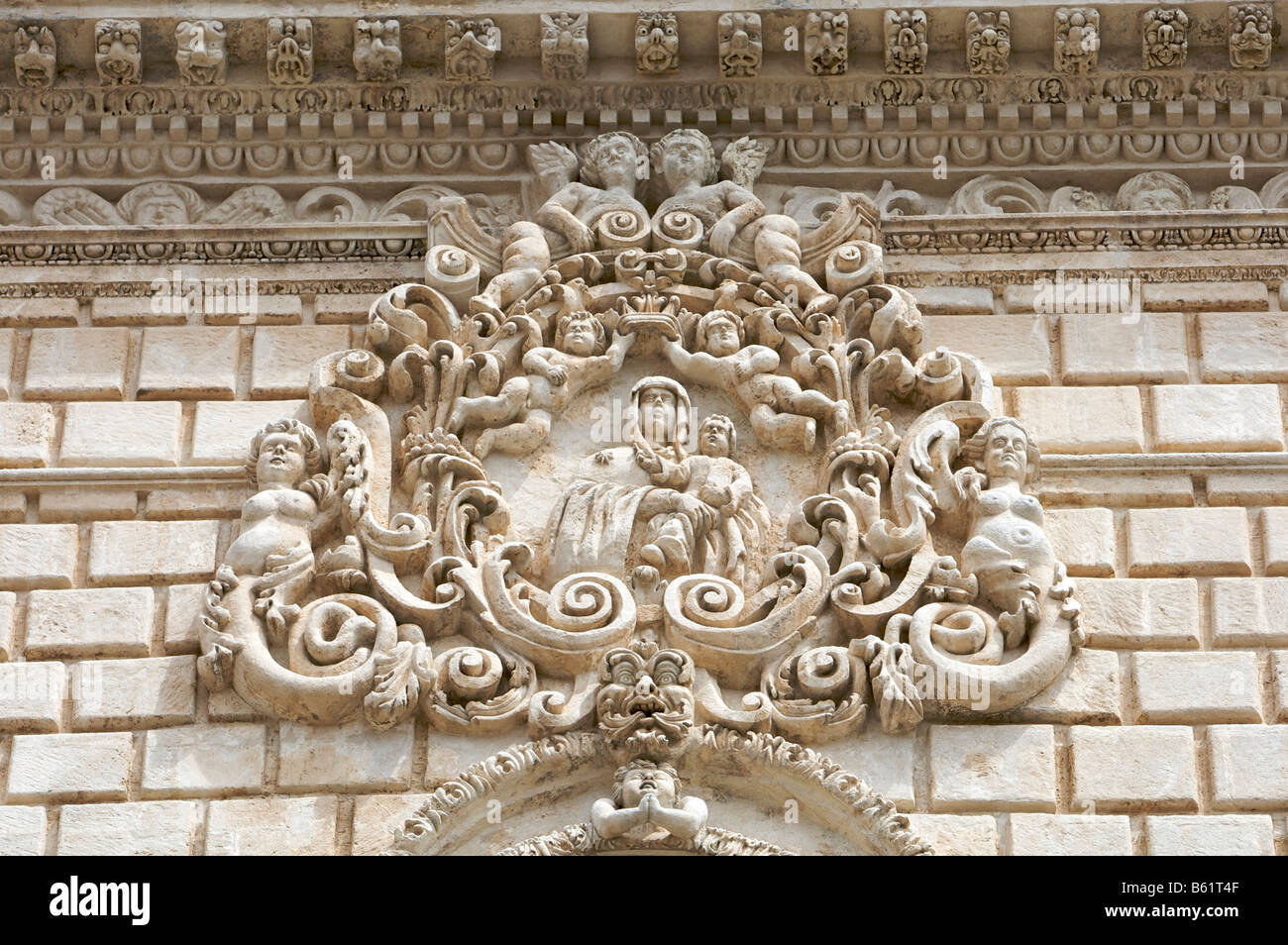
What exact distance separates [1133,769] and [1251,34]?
3224 mm

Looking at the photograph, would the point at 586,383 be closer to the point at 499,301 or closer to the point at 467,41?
the point at 499,301

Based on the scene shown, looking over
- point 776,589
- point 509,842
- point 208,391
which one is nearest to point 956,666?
point 776,589

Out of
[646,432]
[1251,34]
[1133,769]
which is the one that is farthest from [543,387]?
[1251,34]

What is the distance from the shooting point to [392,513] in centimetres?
902

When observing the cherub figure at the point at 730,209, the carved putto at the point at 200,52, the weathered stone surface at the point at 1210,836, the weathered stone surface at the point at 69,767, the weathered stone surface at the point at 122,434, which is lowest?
the weathered stone surface at the point at 1210,836

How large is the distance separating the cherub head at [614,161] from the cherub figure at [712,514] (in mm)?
1281

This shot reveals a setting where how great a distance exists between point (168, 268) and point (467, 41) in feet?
4.59

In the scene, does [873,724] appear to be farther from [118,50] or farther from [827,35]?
[118,50]

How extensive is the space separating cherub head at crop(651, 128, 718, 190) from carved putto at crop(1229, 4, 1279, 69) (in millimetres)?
1990

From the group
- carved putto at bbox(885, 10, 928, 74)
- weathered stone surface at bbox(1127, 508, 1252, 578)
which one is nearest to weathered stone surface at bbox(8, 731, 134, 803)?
weathered stone surface at bbox(1127, 508, 1252, 578)

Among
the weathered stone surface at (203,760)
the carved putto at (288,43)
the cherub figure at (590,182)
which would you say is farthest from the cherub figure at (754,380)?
the weathered stone surface at (203,760)

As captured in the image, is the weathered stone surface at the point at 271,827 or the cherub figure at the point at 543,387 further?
A: the cherub figure at the point at 543,387

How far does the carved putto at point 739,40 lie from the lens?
33.4 feet

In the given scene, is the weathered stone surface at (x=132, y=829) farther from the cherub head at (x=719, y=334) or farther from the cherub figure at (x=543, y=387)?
the cherub head at (x=719, y=334)
